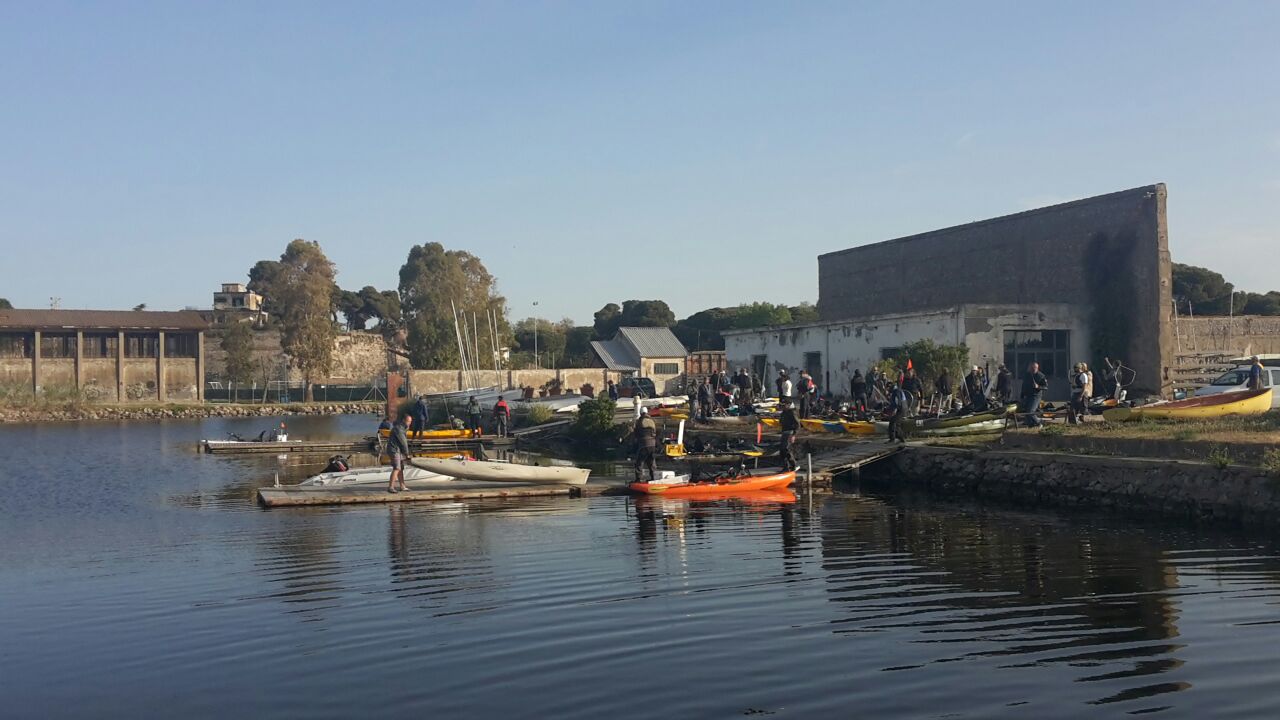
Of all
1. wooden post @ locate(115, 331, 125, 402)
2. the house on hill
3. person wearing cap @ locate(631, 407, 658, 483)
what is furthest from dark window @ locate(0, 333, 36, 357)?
person wearing cap @ locate(631, 407, 658, 483)

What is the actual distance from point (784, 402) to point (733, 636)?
69.8 feet

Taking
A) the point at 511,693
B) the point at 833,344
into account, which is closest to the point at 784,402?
the point at 833,344

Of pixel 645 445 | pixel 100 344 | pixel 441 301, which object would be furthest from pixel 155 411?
pixel 645 445

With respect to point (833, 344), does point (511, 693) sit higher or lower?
lower

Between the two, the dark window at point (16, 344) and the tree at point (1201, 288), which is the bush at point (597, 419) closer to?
the tree at point (1201, 288)

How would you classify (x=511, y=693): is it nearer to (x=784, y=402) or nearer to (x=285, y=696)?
(x=285, y=696)

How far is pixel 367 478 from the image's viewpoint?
25.1 metres

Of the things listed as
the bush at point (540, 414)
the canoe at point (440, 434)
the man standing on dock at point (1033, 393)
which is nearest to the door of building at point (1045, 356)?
the man standing on dock at point (1033, 393)

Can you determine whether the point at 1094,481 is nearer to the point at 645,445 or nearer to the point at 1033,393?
the point at 1033,393

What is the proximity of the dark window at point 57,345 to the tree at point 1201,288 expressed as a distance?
82.9m

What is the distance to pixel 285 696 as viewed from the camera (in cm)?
924

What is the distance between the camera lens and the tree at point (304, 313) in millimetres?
88750

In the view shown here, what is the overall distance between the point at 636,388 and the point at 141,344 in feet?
169

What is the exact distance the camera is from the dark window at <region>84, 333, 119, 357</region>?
8332 cm
